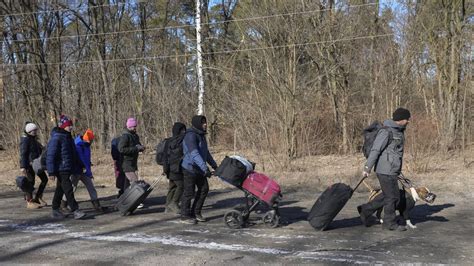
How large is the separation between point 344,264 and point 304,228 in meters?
2.07

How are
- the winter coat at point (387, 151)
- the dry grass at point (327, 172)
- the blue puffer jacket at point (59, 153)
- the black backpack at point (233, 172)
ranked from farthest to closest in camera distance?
the dry grass at point (327, 172)
the blue puffer jacket at point (59, 153)
the black backpack at point (233, 172)
the winter coat at point (387, 151)

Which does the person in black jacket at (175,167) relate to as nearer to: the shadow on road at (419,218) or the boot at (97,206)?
the boot at (97,206)

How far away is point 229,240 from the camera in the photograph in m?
7.39

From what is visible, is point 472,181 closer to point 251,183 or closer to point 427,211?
point 427,211

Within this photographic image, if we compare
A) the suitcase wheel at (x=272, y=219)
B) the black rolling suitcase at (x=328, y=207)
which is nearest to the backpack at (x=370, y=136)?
the black rolling suitcase at (x=328, y=207)

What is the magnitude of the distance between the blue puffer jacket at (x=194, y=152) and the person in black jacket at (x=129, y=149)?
168 cm

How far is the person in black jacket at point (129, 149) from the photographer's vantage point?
392 inches

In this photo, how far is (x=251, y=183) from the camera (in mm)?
8000

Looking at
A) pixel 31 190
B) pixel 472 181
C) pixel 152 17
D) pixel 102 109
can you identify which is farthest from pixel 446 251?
pixel 152 17

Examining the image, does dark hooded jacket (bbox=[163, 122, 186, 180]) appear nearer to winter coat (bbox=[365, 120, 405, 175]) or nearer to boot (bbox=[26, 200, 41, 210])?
boot (bbox=[26, 200, 41, 210])

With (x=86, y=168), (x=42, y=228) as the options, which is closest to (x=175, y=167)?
(x=86, y=168)

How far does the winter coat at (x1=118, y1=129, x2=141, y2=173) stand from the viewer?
9961 millimetres

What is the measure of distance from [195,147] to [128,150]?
6.68ft

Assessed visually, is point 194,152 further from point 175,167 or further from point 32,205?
point 32,205
